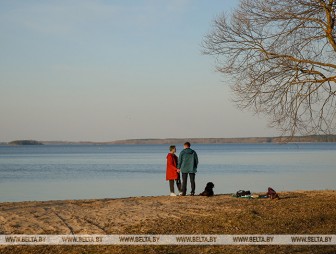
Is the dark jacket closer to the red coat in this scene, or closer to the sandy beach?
the red coat

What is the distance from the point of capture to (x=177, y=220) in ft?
43.6

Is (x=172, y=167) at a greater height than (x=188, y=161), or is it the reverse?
(x=188, y=161)

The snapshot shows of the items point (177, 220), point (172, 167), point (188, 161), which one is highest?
point (188, 161)

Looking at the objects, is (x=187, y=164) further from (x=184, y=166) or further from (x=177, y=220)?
(x=177, y=220)

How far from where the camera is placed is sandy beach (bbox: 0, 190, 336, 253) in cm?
1082

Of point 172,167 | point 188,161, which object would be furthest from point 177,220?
point 172,167

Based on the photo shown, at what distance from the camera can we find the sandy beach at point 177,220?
10.8 metres

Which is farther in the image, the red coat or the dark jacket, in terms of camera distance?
the red coat

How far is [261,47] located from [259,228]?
705 cm

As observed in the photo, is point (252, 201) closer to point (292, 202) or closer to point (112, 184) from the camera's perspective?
point (292, 202)

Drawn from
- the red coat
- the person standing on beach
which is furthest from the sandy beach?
the red coat

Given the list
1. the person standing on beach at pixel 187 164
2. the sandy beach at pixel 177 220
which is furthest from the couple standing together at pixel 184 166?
the sandy beach at pixel 177 220

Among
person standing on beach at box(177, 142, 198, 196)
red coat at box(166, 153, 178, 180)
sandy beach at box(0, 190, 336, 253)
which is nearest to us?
sandy beach at box(0, 190, 336, 253)

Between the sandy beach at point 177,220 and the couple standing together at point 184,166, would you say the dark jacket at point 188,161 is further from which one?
the sandy beach at point 177,220
